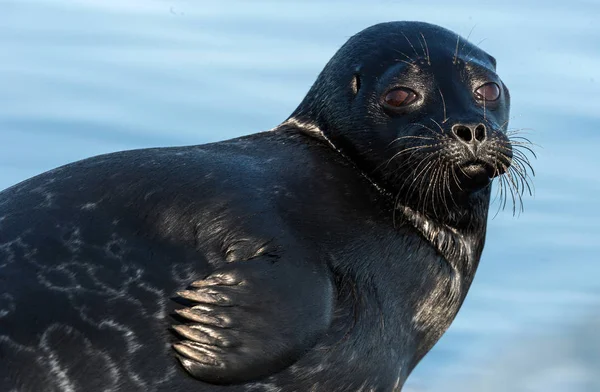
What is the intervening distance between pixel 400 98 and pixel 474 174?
92 centimetres

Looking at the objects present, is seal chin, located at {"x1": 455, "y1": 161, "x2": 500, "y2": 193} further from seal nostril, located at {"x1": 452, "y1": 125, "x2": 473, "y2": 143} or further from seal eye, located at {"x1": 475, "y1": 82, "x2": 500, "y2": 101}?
seal eye, located at {"x1": 475, "y1": 82, "x2": 500, "y2": 101}

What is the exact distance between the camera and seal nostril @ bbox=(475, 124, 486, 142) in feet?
37.2

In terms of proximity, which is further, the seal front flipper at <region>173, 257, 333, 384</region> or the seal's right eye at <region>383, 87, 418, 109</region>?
the seal's right eye at <region>383, 87, 418, 109</region>

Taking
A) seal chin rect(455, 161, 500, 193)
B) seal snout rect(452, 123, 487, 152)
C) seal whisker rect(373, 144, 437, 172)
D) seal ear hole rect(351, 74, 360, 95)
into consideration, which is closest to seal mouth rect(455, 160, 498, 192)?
seal chin rect(455, 161, 500, 193)

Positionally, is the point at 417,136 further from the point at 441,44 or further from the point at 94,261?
the point at 94,261

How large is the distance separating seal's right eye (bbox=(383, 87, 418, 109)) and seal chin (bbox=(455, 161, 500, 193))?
775 millimetres

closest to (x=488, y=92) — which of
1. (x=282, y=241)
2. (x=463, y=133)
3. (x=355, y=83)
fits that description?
(x=463, y=133)

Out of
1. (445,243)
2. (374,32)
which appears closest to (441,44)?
(374,32)

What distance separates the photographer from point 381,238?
1161 centimetres

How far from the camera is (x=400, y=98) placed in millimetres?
11812

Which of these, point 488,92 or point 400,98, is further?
point 488,92

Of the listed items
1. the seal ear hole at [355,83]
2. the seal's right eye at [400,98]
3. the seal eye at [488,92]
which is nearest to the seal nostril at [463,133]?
the seal's right eye at [400,98]

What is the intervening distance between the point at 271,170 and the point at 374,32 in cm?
179

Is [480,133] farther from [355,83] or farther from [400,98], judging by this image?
[355,83]
